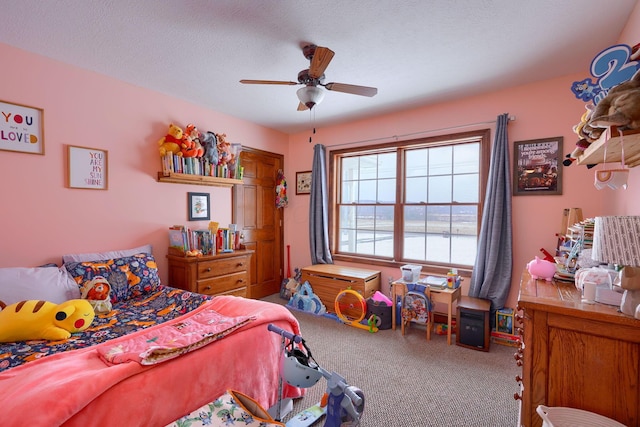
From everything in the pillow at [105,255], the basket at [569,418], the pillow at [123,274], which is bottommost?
the basket at [569,418]

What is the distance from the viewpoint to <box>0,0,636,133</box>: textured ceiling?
5.86ft

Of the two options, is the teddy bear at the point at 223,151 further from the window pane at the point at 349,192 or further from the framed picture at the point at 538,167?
the framed picture at the point at 538,167

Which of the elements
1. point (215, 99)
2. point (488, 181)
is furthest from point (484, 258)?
point (215, 99)

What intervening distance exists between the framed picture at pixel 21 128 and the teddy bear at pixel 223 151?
1569 mm

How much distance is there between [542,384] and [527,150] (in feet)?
8.02

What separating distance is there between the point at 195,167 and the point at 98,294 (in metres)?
1.58

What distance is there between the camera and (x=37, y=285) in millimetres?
1979

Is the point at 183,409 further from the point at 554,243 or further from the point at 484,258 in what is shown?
the point at 554,243

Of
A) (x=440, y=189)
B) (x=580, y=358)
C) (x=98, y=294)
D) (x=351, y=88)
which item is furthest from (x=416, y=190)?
(x=98, y=294)

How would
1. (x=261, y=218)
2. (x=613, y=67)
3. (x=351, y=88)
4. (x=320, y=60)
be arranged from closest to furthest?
(x=613, y=67)
(x=320, y=60)
(x=351, y=88)
(x=261, y=218)

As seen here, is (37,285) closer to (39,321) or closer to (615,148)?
(39,321)

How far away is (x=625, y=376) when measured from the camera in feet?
3.62

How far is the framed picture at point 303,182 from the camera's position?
451cm

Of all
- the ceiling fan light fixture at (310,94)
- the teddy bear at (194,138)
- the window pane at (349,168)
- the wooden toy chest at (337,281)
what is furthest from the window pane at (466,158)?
the teddy bear at (194,138)
